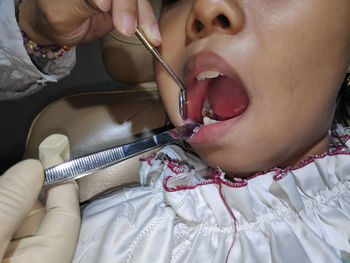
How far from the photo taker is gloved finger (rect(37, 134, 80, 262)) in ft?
1.53

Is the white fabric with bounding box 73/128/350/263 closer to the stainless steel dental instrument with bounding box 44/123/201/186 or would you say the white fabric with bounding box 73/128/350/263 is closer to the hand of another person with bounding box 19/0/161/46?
the stainless steel dental instrument with bounding box 44/123/201/186

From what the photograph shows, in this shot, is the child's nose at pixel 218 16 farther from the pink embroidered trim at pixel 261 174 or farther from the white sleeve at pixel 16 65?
the white sleeve at pixel 16 65

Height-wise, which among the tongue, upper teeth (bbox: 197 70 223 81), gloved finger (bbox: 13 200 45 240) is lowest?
gloved finger (bbox: 13 200 45 240)

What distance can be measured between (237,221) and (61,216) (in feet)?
0.93

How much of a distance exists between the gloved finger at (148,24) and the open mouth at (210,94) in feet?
0.21

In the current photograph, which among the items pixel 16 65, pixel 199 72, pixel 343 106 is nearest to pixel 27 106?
pixel 16 65

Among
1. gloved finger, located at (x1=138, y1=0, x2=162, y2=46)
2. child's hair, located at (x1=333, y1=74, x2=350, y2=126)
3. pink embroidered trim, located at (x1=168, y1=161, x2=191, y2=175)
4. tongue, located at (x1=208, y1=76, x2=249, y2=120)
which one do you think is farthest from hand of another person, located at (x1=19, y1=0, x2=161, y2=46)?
child's hair, located at (x1=333, y1=74, x2=350, y2=126)

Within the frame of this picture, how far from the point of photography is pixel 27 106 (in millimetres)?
1148

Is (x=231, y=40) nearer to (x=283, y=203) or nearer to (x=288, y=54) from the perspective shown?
(x=288, y=54)

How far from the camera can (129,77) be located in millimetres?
941

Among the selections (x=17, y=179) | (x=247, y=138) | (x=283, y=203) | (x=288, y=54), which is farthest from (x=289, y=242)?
(x=17, y=179)

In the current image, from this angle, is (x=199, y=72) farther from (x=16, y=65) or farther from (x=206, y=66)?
(x=16, y=65)

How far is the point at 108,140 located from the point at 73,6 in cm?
36

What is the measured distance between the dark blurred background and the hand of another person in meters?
0.38
